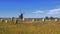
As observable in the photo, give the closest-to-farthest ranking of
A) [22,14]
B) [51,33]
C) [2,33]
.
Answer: [2,33] < [51,33] < [22,14]

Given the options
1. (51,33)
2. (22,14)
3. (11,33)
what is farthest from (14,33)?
(22,14)

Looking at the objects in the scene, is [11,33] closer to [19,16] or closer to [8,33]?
[8,33]

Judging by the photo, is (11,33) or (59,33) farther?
(59,33)

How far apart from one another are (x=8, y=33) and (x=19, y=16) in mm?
39052

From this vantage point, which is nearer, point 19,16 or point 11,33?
point 11,33

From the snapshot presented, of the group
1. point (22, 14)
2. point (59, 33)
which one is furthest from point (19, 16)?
point (59, 33)

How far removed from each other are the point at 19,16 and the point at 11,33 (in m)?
39.0

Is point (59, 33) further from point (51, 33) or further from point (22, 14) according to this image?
point (22, 14)

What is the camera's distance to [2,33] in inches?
760

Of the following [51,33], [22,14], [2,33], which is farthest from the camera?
[22,14]

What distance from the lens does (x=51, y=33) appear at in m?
20.7

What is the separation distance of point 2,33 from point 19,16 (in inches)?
1551

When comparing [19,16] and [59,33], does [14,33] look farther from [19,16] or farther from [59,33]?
[19,16]

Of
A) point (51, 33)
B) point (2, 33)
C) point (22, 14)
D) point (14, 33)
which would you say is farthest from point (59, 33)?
point (22, 14)
